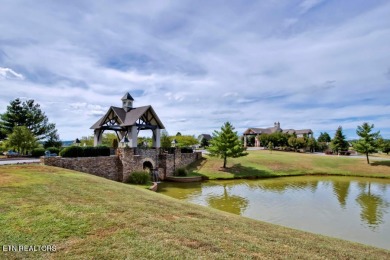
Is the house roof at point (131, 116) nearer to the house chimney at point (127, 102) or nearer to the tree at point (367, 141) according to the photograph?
the house chimney at point (127, 102)

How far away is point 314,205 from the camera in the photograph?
17109mm

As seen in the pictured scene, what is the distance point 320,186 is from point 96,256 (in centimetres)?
2527

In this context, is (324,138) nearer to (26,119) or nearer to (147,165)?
(147,165)

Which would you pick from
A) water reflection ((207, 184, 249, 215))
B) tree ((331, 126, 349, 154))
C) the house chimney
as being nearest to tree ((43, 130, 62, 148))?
the house chimney

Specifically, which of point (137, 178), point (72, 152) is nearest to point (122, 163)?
point (137, 178)

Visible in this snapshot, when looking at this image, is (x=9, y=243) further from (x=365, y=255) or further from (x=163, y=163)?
(x=163, y=163)

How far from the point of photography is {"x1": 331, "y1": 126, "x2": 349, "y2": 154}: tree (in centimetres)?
5475

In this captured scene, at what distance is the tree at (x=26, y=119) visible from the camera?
3762 cm

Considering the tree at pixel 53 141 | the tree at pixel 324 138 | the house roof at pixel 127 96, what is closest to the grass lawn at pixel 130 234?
the house roof at pixel 127 96

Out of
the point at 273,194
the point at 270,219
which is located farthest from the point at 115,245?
the point at 273,194

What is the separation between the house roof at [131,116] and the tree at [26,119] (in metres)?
16.0

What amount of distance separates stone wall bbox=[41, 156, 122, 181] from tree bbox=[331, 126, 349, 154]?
4942 centimetres

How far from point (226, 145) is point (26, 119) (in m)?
30.9

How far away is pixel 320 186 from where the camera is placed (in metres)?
25.4
